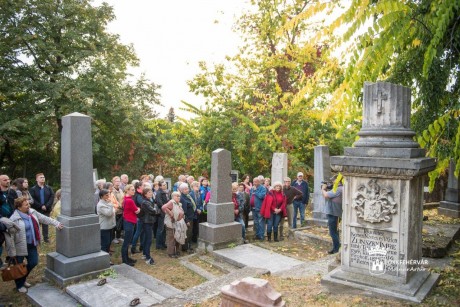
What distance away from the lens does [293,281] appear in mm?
5707

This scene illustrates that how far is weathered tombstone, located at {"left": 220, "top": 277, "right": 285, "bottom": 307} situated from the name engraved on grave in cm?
233

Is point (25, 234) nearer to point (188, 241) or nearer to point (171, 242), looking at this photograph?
point (171, 242)

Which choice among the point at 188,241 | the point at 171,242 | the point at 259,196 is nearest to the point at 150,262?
the point at 171,242

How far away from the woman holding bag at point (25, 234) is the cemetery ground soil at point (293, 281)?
1.99 ft

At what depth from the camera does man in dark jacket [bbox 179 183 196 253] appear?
9.80 metres

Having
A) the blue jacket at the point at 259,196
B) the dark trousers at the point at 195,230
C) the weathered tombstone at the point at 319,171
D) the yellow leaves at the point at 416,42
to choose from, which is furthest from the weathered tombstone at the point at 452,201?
the yellow leaves at the point at 416,42

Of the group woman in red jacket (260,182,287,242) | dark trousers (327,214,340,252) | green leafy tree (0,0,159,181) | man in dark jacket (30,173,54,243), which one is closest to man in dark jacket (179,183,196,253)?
woman in red jacket (260,182,287,242)

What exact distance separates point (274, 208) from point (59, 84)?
13582mm

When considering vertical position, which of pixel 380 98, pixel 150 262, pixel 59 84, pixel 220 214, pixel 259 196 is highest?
pixel 59 84

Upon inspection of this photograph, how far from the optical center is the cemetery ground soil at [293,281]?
4371mm

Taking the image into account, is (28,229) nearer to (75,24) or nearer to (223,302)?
(223,302)

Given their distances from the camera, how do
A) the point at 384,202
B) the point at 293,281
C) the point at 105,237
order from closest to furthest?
the point at 384,202 → the point at 293,281 → the point at 105,237

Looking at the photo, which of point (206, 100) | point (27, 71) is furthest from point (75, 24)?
point (206, 100)

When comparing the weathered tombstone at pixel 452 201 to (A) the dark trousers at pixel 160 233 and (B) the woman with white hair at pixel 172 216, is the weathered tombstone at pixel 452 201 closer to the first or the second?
(B) the woman with white hair at pixel 172 216
